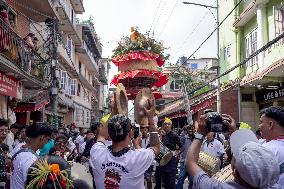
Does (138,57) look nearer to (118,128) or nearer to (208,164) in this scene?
(208,164)

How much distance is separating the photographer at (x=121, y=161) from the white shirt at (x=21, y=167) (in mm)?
611

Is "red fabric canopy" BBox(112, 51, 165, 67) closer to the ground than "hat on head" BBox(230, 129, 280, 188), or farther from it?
farther from it

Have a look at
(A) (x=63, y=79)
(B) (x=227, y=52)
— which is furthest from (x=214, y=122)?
(A) (x=63, y=79)

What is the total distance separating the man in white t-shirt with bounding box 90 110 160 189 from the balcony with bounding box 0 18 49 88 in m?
8.43

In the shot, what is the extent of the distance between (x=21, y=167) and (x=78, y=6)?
34.7 m

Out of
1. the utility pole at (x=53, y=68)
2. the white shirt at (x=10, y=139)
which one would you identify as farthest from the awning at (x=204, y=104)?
the white shirt at (x=10, y=139)

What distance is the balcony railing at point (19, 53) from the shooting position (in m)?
11.9

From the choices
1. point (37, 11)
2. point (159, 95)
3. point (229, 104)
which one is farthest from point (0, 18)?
point (229, 104)

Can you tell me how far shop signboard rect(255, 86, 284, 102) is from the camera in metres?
17.4

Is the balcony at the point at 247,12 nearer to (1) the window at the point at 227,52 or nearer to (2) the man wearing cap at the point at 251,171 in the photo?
(1) the window at the point at 227,52

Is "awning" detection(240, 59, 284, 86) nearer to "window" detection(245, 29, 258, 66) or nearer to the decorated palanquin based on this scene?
"window" detection(245, 29, 258, 66)

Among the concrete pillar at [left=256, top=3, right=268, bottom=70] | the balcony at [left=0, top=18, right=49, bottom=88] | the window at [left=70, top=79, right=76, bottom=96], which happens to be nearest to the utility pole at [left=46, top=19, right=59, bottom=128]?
the balcony at [left=0, top=18, right=49, bottom=88]

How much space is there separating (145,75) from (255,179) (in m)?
5.48

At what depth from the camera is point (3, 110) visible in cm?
1462
